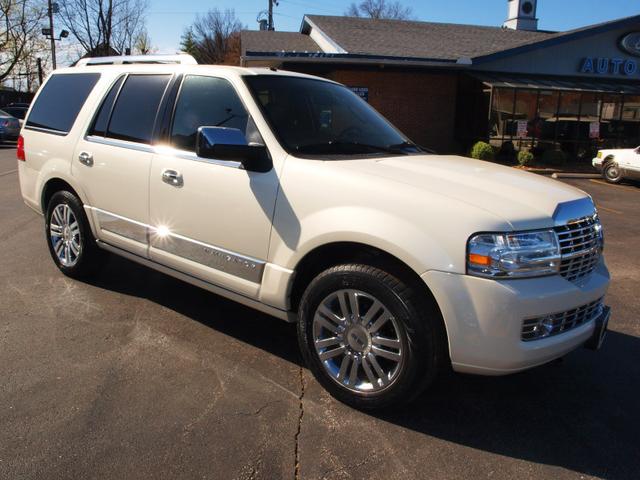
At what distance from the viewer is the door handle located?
371 centimetres

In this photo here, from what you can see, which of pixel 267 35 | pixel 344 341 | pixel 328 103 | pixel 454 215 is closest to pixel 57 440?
pixel 344 341

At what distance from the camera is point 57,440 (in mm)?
2734

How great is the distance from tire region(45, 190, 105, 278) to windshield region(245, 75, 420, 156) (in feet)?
6.95

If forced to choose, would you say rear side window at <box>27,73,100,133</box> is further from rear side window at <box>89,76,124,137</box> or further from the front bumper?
the front bumper

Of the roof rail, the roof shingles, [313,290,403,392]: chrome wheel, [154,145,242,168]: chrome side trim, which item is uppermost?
the roof shingles

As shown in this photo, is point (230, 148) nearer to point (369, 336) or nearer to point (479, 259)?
point (369, 336)

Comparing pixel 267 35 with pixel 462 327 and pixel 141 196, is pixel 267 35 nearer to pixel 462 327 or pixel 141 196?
pixel 141 196

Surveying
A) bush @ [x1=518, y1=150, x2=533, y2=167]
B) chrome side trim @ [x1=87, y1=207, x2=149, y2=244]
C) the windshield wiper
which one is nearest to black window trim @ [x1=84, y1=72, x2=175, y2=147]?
chrome side trim @ [x1=87, y1=207, x2=149, y2=244]

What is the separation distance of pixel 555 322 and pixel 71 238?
4102 mm

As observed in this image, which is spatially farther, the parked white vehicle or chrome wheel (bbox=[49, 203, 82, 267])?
the parked white vehicle

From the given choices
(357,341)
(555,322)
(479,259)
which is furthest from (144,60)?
(555,322)

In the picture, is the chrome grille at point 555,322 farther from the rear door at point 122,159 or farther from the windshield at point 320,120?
the rear door at point 122,159

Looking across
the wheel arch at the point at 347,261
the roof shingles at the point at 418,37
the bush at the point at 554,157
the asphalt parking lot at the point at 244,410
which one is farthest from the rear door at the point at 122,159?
the bush at the point at 554,157

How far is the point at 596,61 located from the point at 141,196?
71.6 feet
